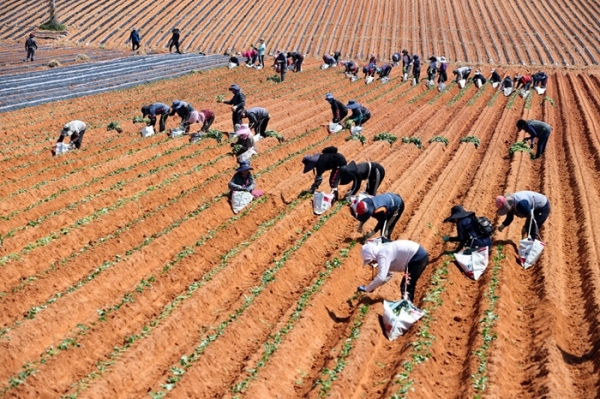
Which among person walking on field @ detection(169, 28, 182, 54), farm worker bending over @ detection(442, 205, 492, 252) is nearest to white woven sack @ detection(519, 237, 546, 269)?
farm worker bending over @ detection(442, 205, 492, 252)

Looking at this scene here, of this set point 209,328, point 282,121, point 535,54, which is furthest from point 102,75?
point 535,54

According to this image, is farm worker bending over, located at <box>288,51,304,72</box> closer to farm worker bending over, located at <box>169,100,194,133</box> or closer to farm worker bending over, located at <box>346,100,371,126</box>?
farm worker bending over, located at <box>346,100,371,126</box>

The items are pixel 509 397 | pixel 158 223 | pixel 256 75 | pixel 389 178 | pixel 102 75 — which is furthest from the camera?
pixel 256 75

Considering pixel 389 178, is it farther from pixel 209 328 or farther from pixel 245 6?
pixel 245 6

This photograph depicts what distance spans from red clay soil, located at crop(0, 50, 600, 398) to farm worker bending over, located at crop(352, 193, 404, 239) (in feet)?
3.20

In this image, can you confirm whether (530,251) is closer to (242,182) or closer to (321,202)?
(321,202)

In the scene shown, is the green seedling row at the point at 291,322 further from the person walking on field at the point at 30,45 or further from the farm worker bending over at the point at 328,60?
the farm worker bending over at the point at 328,60

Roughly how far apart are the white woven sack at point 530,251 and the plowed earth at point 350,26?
3364 centimetres

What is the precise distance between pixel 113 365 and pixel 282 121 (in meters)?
14.8

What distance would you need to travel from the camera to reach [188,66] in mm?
32938

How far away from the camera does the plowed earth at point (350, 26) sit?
42.5 metres

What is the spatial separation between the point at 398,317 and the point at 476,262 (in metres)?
2.46

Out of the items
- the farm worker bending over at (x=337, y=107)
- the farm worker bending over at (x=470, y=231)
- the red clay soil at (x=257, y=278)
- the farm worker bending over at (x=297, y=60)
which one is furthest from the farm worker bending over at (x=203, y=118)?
the farm worker bending over at (x=297, y=60)

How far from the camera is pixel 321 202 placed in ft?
41.2
